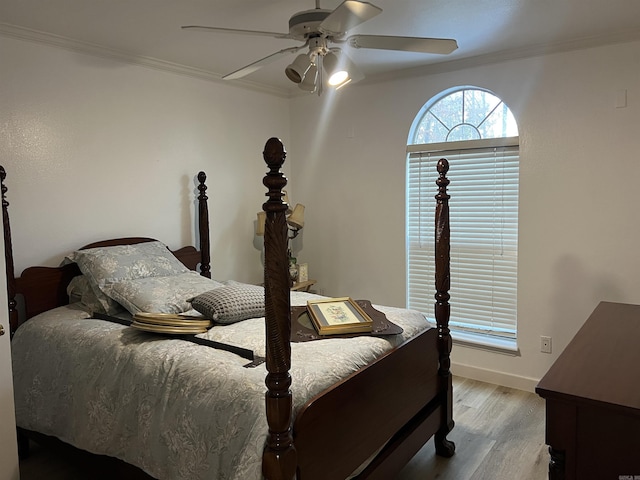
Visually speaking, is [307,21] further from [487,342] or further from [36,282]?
[487,342]

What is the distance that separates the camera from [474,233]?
3717 millimetres

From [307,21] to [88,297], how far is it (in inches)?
80.4

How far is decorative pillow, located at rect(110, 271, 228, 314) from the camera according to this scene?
8.57 ft

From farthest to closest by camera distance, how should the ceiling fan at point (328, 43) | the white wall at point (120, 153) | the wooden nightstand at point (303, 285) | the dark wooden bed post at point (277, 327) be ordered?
the wooden nightstand at point (303, 285)
the white wall at point (120, 153)
the ceiling fan at point (328, 43)
the dark wooden bed post at point (277, 327)

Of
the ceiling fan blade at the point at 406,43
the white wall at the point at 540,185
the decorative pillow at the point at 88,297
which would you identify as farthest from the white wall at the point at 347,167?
the ceiling fan blade at the point at 406,43

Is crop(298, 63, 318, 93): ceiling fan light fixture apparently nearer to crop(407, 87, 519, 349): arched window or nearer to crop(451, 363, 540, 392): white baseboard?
A: crop(407, 87, 519, 349): arched window

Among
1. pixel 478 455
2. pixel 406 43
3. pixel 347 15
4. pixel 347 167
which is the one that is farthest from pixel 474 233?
pixel 347 15

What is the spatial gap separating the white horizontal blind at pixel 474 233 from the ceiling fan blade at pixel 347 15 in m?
2.08

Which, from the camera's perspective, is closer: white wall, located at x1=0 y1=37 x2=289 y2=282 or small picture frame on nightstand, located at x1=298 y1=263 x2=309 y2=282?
white wall, located at x1=0 y1=37 x2=289 y2=282

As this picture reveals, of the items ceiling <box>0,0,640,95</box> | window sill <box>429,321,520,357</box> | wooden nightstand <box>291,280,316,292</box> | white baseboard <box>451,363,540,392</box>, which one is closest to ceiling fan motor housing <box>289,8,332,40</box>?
ceiling <box>0,0,640,95</box>

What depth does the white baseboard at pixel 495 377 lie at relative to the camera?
3.49 meters

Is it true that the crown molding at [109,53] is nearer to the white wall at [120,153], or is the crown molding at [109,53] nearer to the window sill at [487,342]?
the white wall at [120,153]

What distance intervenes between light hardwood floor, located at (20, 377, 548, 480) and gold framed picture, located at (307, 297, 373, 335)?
0.91 meters

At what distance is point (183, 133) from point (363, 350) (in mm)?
2436
